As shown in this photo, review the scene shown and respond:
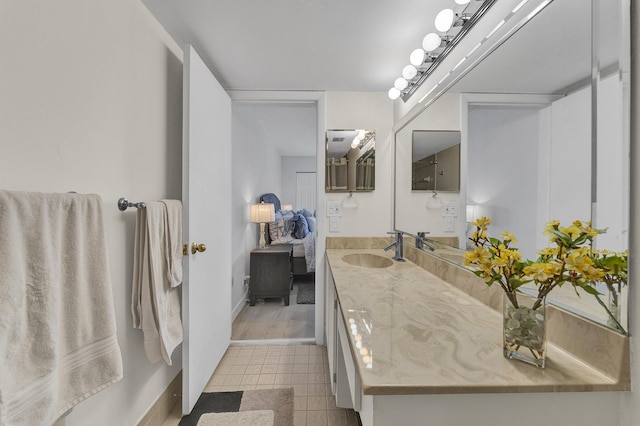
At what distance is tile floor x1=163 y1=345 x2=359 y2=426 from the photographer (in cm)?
154

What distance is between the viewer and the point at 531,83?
2.96ft

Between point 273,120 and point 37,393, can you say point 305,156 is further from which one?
point 37,393

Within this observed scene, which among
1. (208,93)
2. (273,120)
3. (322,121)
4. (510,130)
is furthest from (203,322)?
(273,120)

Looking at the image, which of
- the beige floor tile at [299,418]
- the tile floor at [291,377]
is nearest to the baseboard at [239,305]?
the tile floor at [291,377]

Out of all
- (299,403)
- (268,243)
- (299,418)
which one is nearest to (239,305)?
(268,243)

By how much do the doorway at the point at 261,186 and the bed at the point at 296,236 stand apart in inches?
6.1

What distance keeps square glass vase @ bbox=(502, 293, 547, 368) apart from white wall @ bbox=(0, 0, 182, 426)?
1.39 meters

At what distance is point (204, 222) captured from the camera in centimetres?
172

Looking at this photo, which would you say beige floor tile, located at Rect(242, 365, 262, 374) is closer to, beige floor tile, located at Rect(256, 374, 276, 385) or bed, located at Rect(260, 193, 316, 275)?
beige floor tile, located at Rect(256, 374, 276, 385)

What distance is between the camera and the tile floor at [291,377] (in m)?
1.54

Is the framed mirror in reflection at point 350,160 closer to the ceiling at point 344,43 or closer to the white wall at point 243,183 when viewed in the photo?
A: the ceiling at point 344,43

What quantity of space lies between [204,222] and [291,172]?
15.6ft

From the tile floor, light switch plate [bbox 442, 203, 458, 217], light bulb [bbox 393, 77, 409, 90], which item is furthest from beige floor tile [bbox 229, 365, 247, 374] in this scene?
light bulb [bbox 393, 77, 409, 90]

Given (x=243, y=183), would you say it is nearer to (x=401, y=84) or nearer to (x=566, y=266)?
(x=401, y=84)
